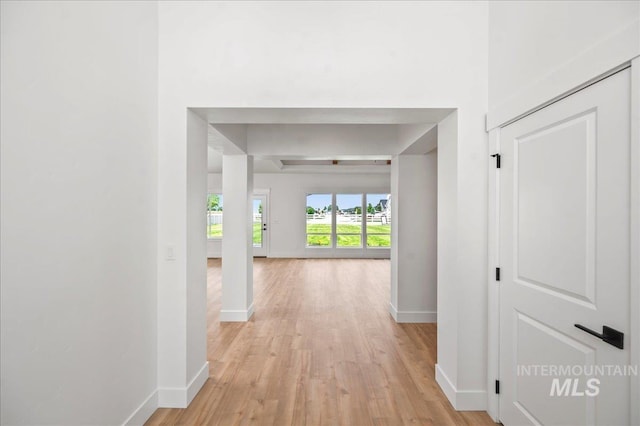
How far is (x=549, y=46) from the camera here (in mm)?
1673

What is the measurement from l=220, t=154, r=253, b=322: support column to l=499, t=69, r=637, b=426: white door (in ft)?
10.0

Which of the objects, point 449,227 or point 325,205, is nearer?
point 449,227

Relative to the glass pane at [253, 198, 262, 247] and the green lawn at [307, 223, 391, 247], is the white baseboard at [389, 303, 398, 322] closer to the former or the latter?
the green lawn at [307, 223, 391, 247]

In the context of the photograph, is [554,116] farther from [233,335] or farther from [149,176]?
[233,335]

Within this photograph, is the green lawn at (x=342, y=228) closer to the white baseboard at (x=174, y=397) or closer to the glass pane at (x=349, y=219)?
the glass pane at (x=349, y=219)

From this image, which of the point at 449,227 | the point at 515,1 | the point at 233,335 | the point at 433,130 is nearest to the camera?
the point at 515,1

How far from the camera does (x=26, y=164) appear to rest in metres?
1.30

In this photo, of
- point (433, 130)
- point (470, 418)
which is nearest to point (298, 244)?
point (433, 130)

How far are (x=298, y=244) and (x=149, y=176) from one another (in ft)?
25.8

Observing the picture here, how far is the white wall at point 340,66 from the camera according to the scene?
2.28 metres

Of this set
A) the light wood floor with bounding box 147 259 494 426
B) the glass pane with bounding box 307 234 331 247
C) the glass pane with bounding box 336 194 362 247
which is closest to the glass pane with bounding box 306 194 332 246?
the glass pane with bounding box 307 234 331 247

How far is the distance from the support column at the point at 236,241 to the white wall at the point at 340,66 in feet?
5.93

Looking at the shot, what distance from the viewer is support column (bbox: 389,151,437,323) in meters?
4.21

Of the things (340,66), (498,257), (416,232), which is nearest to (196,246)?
(340,66)
